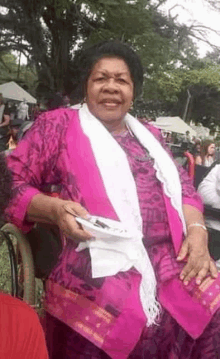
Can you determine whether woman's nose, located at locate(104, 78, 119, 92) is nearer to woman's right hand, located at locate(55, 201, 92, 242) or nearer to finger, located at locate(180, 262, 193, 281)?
woman's right hand, located at locate(55, 201, 92, 242)

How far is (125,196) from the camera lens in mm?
1696

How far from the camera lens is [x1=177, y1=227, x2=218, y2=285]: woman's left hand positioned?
1.68 meters

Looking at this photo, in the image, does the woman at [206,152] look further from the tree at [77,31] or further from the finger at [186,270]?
the finger at [186,270]

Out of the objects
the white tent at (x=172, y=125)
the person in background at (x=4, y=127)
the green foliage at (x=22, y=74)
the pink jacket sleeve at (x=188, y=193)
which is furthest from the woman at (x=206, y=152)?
the white tent at (x=172, y=125)

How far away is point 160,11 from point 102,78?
40.0 feet

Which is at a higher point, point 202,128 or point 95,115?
point 95,115

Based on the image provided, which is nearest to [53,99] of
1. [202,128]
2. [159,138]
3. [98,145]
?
[159,138]

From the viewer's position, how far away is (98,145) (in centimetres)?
179

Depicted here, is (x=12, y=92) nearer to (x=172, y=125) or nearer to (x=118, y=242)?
(x=172, y=125)

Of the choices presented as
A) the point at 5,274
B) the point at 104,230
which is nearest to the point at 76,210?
Answer: the point at 104,230

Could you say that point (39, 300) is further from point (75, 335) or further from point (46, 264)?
point (75, 335)

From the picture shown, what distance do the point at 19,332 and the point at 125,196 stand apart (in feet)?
2.35

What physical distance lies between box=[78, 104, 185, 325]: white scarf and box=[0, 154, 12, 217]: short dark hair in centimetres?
35

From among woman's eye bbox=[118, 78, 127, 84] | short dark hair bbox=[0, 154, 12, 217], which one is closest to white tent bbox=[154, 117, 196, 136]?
woman's eye bbox=[118, 78, 127, 84]
